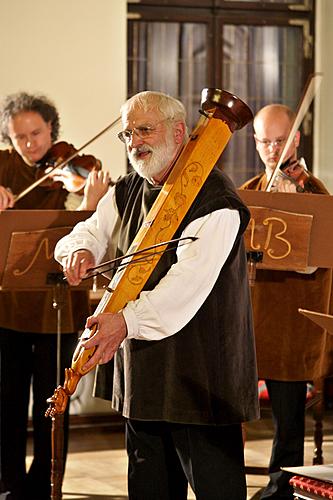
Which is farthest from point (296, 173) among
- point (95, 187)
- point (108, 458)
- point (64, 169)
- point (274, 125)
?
point (108, 458)

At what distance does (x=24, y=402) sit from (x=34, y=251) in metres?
0.85

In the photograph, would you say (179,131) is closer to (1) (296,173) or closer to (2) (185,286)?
(2) (185,286)

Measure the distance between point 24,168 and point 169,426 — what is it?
64.6 inches

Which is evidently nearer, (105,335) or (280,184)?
(105,335)

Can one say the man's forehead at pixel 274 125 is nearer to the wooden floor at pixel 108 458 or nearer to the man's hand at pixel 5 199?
the man's hand at pixel 5 199

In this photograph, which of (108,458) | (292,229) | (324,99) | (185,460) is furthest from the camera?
(324,99)

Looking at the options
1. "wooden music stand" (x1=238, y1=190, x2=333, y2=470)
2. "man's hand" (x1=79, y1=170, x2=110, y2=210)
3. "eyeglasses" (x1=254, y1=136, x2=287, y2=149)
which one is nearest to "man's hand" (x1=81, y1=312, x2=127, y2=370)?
"wooden music stand" (x1=238, y1=190, x2=333, y2=470)

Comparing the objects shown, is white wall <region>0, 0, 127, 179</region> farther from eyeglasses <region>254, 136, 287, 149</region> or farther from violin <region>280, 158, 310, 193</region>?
violin <region>280, 158, 310, 193</region>

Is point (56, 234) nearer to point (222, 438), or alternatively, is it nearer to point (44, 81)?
point (222, 438)

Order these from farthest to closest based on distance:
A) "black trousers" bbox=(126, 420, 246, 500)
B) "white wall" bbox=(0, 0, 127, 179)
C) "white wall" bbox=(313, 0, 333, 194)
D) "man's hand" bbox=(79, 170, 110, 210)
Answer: "white wall" bbox=(313, 0, 333, 194)
"white wall" bbox=(0, 0, 127, 179)
"man's hand" bbox=(79, 170, 110, 210)
"black trousers" bbox=(126, 420, 246, 500)

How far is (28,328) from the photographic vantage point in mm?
4016

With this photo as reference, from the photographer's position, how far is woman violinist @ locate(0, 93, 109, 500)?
4.04 metres

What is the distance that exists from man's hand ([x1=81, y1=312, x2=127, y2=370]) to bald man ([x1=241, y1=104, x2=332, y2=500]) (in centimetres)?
156

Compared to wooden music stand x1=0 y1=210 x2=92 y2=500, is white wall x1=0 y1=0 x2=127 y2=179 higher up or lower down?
higher up
